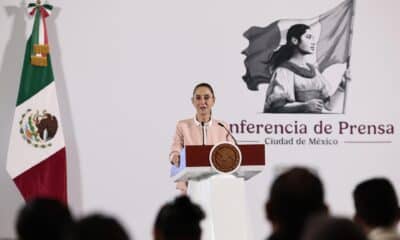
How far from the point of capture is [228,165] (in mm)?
5887

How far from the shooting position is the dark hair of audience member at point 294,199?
2629 mm

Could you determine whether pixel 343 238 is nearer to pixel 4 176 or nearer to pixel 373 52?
pixel 4 176

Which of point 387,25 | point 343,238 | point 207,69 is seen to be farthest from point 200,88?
point 343,238

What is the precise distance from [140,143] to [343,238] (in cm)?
606

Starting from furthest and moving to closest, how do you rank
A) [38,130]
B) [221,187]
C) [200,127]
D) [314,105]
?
[314,105]
[38,130]
[200,127]
[221,187]

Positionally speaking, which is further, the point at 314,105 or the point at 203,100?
the point at 314,105

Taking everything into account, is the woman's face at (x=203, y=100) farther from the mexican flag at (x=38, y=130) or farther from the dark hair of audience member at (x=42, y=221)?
the dark hair of audience member at (x=42, y=221)

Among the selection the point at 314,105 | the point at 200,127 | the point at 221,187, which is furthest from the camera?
the point at 314,105

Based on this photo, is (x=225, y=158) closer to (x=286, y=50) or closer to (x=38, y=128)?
(x=38, y=128)

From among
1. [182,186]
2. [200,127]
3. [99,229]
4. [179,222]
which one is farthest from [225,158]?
Answer: [99,229]

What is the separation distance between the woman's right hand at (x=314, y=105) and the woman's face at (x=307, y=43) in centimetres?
52

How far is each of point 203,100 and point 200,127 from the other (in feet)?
1.03

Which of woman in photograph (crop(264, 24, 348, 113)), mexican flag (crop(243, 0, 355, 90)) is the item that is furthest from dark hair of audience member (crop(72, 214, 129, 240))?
woman in photograph (crop(264, 24, 348, 113))

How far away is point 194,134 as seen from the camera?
723cm
